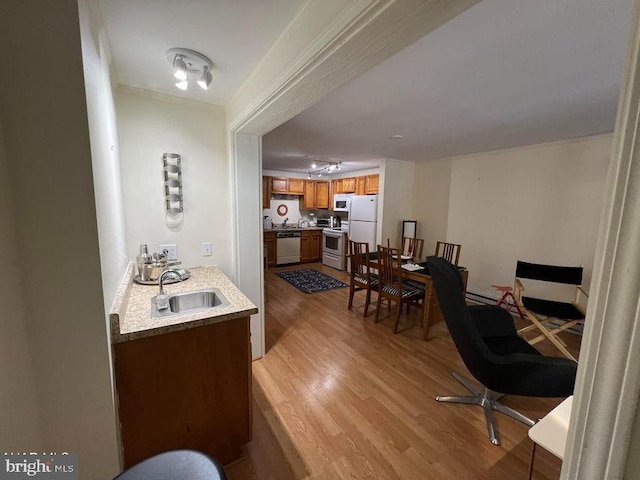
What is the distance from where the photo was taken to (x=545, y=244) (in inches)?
126

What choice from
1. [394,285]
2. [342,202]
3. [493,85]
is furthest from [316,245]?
[493,85]

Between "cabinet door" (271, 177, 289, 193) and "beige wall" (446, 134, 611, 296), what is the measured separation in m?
3.45

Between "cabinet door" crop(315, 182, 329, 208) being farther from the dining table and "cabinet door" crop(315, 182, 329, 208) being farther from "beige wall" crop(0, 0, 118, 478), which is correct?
"beige wall" crop(0, 0, 118, 478)

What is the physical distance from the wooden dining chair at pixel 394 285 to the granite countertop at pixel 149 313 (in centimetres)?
180

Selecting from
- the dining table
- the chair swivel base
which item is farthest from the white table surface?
the dining table

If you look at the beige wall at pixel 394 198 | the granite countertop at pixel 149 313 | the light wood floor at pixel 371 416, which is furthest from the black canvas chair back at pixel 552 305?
the granite countertop at pixel 149 313

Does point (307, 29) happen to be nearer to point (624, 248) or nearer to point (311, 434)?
point (624, 248)

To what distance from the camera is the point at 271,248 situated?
5.64 m

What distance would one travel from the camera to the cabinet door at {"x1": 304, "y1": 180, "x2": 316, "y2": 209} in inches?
250

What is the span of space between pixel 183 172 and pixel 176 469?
1878mm

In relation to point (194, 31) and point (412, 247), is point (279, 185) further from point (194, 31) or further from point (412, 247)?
point (194, 31)

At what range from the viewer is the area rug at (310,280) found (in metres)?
4.36

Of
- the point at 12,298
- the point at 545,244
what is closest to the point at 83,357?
the point at 12,298

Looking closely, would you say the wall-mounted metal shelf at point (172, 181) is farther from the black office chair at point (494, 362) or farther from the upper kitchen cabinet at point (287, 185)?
the upper kitchen cabinet at point (287, 185)
